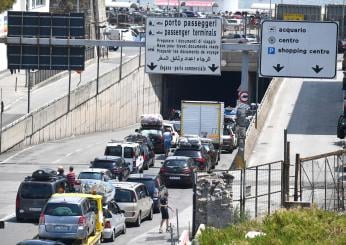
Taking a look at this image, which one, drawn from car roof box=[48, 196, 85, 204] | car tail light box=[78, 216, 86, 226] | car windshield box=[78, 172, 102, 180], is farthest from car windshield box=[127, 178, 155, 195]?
car tail light box=[78, 216, 86, 226]

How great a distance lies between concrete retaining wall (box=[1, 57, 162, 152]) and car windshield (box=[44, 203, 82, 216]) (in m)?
24.3

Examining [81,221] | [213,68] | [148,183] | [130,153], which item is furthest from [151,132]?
[81,221]

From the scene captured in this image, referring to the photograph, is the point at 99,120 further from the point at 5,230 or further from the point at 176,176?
the point at 5,230

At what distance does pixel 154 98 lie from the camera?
94.2 metres

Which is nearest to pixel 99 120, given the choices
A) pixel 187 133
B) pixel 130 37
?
pixel 187 133

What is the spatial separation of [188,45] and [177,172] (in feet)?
17.6

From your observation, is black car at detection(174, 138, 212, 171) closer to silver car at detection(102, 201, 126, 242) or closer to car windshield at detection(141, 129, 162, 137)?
car windshield at detection(141, 129, 162, 137)

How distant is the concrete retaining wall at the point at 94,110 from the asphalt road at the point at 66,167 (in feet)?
2.54

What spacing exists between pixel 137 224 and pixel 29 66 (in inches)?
675

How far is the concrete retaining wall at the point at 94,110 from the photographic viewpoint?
5809cm

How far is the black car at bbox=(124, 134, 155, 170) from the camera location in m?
50.5

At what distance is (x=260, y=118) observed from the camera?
67.1 meters

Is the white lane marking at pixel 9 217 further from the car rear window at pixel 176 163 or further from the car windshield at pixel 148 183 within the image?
the car rear window at pixel 176 163

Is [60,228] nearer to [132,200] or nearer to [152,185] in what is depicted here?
[132,200]
